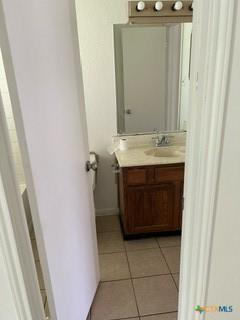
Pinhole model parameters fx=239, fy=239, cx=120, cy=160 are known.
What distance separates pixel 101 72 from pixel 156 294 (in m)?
1.94

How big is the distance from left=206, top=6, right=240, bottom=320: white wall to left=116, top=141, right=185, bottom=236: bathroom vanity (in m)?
1.12

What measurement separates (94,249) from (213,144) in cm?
123

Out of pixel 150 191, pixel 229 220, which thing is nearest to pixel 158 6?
pixel 150 191

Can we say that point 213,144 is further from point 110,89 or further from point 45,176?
point 110,89

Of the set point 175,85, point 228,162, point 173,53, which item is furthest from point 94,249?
point 173,53

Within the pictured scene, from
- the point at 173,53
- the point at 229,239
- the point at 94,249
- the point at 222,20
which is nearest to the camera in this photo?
the point at 222,20

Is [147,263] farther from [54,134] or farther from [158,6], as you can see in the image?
[158,6]

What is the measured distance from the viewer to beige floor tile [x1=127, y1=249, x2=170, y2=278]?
1913mm

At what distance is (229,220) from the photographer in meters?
0.88

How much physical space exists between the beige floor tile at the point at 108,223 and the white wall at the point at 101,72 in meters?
0.26

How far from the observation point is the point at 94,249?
1.68m

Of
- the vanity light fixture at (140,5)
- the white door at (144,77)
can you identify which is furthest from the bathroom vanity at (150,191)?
the vanity light fixture at (140,5)

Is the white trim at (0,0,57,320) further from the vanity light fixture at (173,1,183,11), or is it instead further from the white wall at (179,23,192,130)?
the vanity light fixture at (173,1,183,11)

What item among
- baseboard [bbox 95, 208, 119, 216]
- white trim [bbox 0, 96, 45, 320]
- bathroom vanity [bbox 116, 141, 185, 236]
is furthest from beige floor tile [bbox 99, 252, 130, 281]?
white trim [bbox 0, 96, 45, 320]
